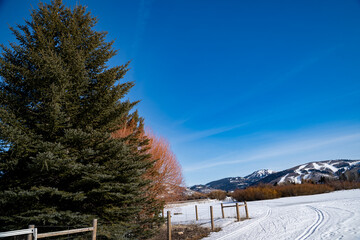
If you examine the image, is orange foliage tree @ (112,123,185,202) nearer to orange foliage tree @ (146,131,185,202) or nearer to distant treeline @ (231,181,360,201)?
orange foliage tree @ (146,131,185,202)

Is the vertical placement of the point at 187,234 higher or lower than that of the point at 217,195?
higher

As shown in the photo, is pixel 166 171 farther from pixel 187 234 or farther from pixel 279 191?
pixel 279 191

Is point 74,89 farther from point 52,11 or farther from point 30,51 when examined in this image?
point 52,11

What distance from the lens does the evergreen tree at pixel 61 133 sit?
6.96 meters

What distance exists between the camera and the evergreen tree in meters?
6.96

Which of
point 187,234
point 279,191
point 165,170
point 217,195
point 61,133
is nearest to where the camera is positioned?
point 61,133

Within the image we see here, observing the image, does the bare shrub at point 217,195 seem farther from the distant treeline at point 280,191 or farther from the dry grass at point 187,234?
the dry grass at point 187,234

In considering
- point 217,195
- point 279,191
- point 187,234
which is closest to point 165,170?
point 187,234

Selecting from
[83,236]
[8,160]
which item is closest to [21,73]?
[8,160]

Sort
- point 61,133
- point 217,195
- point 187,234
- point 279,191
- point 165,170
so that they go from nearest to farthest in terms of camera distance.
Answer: point 61,133, point 187,234, point 165,170, point 279,191, point 217,195

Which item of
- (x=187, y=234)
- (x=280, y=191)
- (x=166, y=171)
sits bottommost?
(x=280, y=191)

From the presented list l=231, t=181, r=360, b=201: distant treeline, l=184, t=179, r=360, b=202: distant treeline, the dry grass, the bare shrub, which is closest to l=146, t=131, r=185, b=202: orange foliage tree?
the dry grass

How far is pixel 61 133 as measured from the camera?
8.48 meters

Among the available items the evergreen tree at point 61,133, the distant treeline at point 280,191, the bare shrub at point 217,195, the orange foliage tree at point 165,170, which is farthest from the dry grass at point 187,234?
the bare shrub at point 217,195
